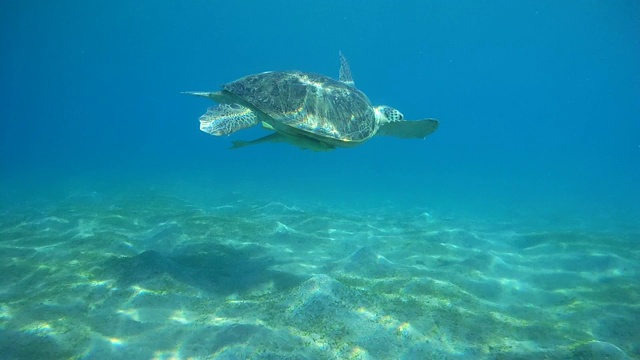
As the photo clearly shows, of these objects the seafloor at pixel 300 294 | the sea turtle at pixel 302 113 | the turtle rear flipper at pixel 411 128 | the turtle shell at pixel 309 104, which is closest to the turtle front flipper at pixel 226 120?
the sea turtle at pixel 302 113

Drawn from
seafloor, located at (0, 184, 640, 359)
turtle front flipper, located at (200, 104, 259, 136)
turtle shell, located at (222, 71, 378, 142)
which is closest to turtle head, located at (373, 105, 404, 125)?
turtle shell, located at (222, 71, 378, 142)

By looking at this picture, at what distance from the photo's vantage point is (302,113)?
5.34 meters

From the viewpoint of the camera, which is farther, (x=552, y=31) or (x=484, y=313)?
(x=552, y=31)

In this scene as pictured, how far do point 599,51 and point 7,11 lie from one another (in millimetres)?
101492

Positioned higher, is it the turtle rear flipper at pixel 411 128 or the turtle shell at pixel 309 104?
the turtle rear flipper at pixel 411 128

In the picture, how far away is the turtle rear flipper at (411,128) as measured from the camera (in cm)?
666

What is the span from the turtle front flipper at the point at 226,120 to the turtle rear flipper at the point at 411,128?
9.89ft

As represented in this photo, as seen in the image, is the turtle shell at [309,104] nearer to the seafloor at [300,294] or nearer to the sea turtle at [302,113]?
the sea turtle at [302,113]

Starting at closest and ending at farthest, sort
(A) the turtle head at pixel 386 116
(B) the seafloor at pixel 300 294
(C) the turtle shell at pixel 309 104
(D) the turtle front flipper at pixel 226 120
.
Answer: (B) the seafloor at pixel 300 294 → (C) the turtle shell at pixel 309 104 → (D) the turtle front flipper at pixel 226 120 → (A) the turtle head at pixel 386 116

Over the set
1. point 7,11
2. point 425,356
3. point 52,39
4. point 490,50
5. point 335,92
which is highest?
point 490,50

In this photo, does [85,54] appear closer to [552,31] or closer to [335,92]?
[335,92]

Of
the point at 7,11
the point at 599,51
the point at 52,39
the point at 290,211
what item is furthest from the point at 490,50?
the point at 52,39

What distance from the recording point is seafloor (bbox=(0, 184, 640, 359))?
354 cm

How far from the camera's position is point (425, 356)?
3.47m
